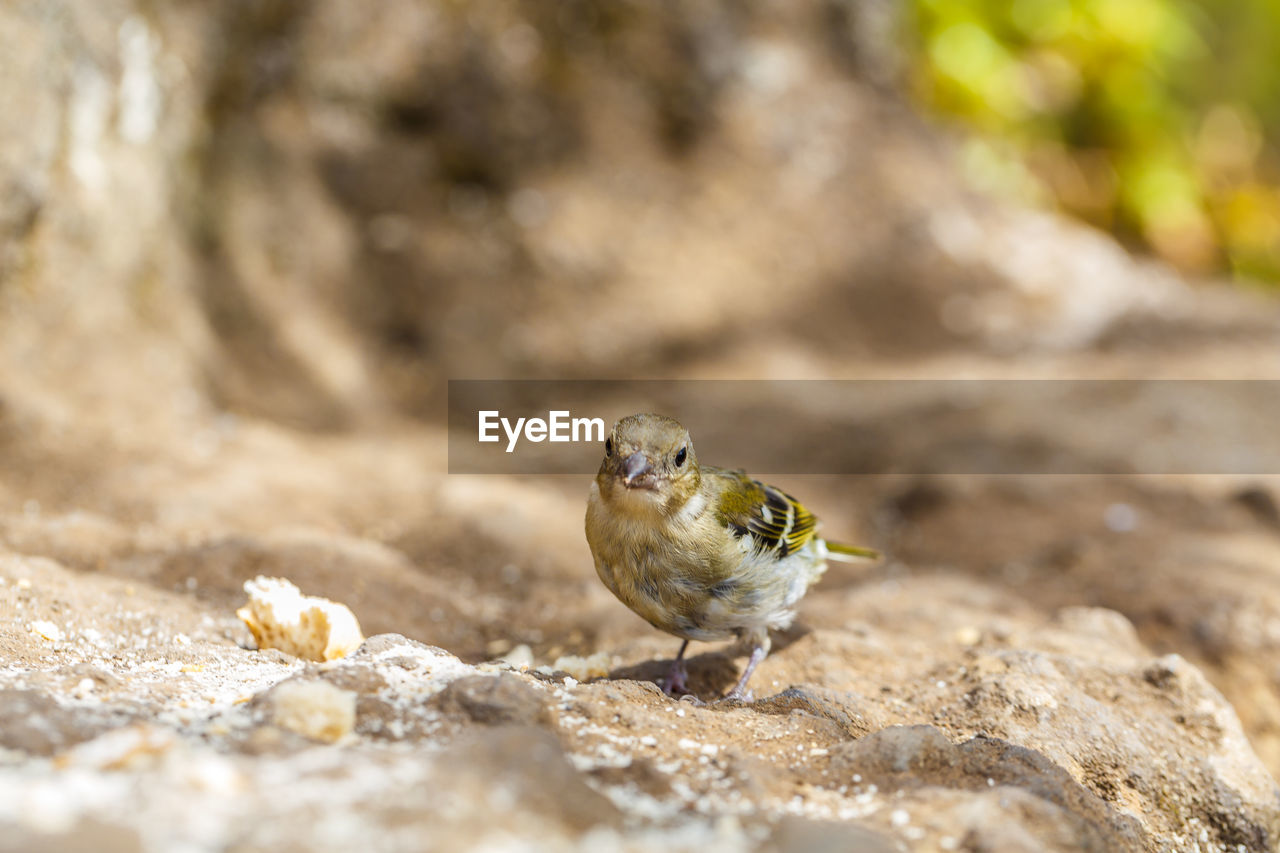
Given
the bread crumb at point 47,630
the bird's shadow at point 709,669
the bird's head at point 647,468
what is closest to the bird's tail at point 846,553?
the bird's shadow at point 709,669

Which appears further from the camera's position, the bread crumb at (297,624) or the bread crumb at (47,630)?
the bread crumb at (297,624)

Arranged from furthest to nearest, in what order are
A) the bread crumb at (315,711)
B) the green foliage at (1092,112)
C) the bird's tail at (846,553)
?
the green foliage at (1092,112), the bird's tail at (846,553), the bread crumb at (315,711)

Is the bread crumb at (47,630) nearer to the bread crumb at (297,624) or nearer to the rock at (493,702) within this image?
the bread crumb at (297,624)

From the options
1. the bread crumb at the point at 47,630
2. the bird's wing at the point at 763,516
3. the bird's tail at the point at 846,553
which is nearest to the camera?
the bread crumb at the point at 47,630

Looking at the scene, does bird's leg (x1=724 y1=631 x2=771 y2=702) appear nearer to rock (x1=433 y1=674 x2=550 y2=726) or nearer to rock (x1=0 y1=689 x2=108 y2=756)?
rock (x1=433 y1=674 x2=550 y2=726)

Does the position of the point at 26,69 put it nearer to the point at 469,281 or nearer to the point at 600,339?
the point at 469,281

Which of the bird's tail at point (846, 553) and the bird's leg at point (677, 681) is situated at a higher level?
the bird's tail at point (846, 553)

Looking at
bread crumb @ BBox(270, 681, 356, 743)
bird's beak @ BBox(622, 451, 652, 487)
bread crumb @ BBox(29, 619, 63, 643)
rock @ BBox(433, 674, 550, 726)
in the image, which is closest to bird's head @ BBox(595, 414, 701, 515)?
bird's beak @ BBox(622, 451, 652, 487)

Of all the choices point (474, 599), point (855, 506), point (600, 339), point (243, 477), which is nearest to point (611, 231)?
point (600, 339)
